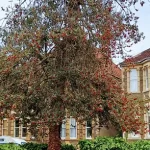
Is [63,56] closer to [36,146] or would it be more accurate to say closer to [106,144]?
[106,144]

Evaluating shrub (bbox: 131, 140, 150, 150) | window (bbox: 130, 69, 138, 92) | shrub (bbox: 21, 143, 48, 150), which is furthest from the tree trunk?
window (bbox: 130, 69, 138, 92)

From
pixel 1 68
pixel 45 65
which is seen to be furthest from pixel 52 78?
pixel 1 68

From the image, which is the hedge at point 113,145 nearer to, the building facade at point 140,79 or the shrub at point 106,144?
the shrub at point 106,144

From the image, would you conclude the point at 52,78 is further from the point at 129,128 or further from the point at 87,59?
the point at 129,128

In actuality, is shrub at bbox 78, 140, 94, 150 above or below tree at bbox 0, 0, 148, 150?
below

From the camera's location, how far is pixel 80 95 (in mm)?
14000

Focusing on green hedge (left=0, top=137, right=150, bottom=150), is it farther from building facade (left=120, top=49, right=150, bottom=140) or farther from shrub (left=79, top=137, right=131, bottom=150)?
building facade (left=120, top=49, right=150, bottom=140)

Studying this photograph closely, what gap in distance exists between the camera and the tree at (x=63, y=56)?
1360cm

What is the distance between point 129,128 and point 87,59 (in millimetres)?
3014

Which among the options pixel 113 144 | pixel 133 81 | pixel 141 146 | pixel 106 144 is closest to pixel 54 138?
pixel 106 144

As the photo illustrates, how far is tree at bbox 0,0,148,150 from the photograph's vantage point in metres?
13.6

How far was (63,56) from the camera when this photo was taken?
14.3 meters

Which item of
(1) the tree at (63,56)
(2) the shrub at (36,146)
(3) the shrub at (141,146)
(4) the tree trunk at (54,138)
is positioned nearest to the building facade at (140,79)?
(2) the shrub at (36,146)

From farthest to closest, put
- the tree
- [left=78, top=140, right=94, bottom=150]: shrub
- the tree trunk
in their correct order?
[left=78, top=140, right=94, bottom=150]: shrub < the tree trunk < the tree
